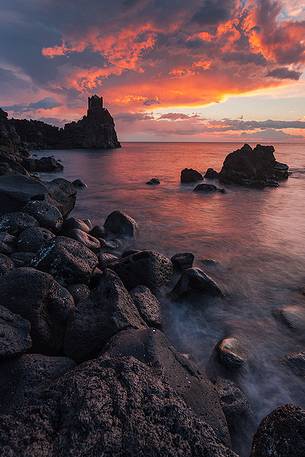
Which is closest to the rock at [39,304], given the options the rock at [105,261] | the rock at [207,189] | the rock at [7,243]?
the rock at [105,261]

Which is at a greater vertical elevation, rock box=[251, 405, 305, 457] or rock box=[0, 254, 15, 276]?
rock box=[0, 254, 15, 276]

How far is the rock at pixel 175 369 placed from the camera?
334cm

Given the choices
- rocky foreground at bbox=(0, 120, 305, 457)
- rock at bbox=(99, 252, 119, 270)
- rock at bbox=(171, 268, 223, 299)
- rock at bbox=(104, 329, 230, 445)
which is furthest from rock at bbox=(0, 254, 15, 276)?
rock at bbox=(171, 268, 223, 299)

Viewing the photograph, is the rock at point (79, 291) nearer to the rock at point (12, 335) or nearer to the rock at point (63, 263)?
the rock at point (63, 263)

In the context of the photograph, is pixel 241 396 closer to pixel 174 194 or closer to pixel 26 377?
pixel 26 377

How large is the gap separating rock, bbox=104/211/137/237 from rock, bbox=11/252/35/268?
4724 mm

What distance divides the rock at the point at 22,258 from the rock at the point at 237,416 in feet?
15.5

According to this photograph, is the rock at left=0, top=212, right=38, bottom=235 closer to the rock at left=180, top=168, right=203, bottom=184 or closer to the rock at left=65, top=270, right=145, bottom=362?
the rock at left=65, top=270, right=145, bottom=362

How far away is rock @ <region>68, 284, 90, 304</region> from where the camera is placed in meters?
6.06

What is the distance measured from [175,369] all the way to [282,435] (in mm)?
1250

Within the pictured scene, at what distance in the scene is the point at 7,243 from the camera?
8180mm

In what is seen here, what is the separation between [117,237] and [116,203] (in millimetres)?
8815

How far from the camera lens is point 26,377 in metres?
3.55

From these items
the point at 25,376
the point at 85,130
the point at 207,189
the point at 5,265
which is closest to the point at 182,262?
the point at 5,265
